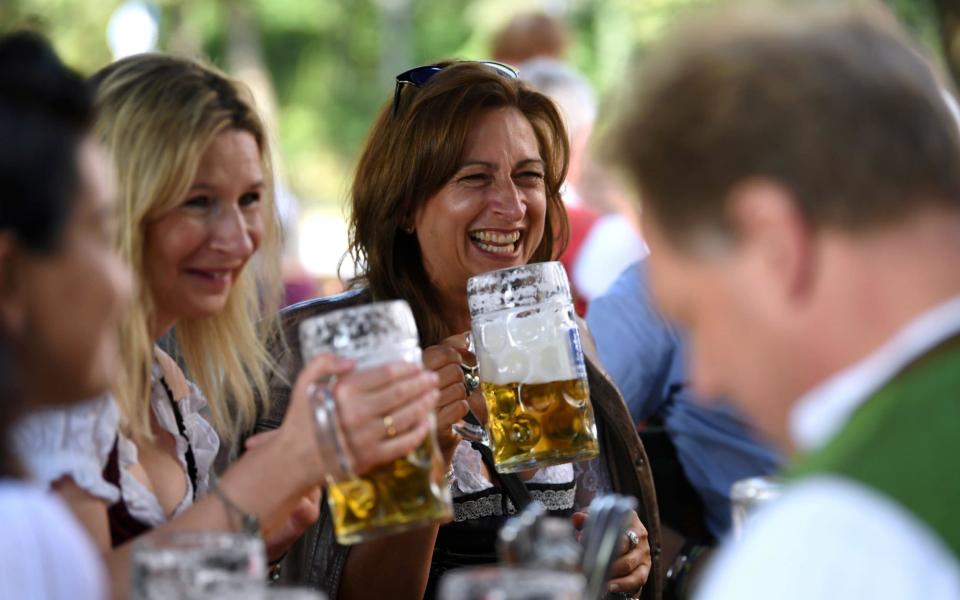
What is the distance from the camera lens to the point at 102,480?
6.36 feet

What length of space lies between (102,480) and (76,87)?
74 centimetres

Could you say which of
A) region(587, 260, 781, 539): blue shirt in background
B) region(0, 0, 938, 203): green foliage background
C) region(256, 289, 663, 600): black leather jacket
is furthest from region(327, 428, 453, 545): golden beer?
region(0, 0, 938, 203): green foliage background

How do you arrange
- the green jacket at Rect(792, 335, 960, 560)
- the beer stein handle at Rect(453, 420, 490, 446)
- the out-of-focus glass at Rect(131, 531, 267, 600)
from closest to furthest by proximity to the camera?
1. the green jacket at Rect(792, 335, 960, 560)
2. the out-of-focus glass at Rect(131, 531, 267, 600)
3. the beer stein handle at Rect(453, 420, 490, 446)

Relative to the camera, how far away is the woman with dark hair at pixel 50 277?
1233 mm

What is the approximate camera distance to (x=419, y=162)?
9.87 ft

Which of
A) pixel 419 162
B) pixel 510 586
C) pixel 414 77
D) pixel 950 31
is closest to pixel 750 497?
pixel 510 586

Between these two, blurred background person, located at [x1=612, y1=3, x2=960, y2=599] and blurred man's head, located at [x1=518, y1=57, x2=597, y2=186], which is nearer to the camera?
blurred background person, located at [x1=612, y1=3, x2=960, y2=599]

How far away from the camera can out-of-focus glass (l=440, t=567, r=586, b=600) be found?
4.10ft

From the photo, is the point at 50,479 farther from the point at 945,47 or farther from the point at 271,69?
the point at 271,69

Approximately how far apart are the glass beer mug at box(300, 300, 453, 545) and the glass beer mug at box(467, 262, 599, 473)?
436 mm

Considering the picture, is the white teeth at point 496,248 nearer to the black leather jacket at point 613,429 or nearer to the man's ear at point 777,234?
the black leather jacket at point 613,429

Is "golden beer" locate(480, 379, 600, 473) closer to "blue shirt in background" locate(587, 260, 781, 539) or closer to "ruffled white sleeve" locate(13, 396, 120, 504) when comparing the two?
"ruffled white sleeve" locate(13, 396, 120, 504)

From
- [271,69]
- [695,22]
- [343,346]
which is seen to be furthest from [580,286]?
[271,69]

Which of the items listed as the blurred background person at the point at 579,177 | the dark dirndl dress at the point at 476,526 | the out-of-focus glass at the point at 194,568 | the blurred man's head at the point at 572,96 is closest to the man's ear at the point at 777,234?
the out-of-focus glass at the point at 194,568
